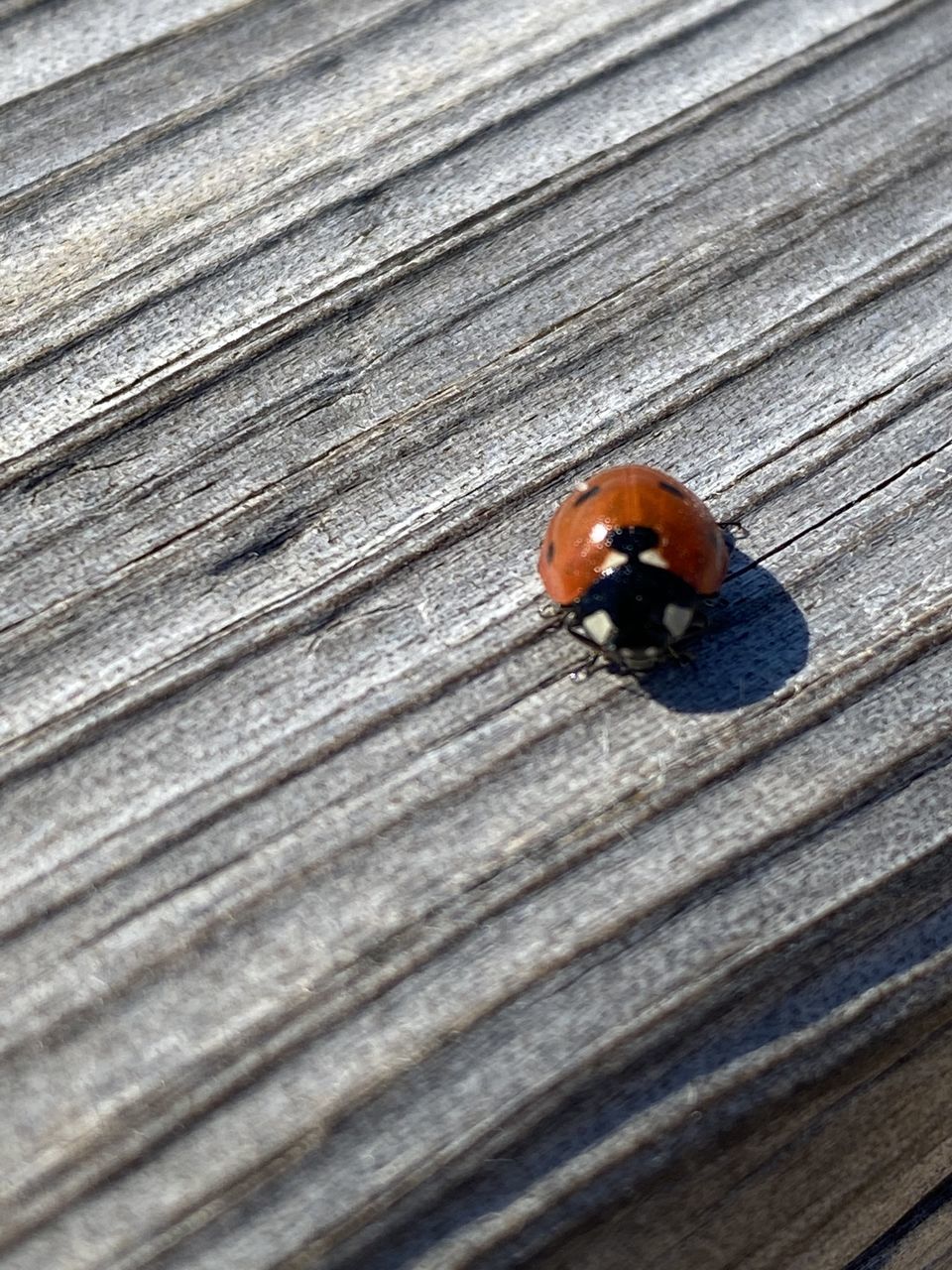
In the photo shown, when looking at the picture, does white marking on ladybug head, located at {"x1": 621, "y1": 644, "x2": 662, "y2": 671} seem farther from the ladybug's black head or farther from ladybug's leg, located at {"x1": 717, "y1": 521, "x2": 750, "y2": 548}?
ladybug's leg, located at {"x1": 717, "y1": 521, "x2": 750, "y2": 548}

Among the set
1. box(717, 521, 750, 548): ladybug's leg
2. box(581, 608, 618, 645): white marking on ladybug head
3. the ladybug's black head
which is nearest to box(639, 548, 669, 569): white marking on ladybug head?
the ladybug's black head

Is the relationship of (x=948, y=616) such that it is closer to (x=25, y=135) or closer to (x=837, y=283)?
(x=837, y=283)

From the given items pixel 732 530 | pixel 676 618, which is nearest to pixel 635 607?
pixel 676 618

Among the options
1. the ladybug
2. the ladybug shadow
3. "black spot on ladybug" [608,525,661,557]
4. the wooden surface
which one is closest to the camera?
the wooden surface

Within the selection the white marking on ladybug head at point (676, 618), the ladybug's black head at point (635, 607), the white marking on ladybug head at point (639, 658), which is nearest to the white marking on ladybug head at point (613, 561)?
the ladybug's black head at point (635, 607)

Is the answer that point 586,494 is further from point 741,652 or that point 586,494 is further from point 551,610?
point 741,652
